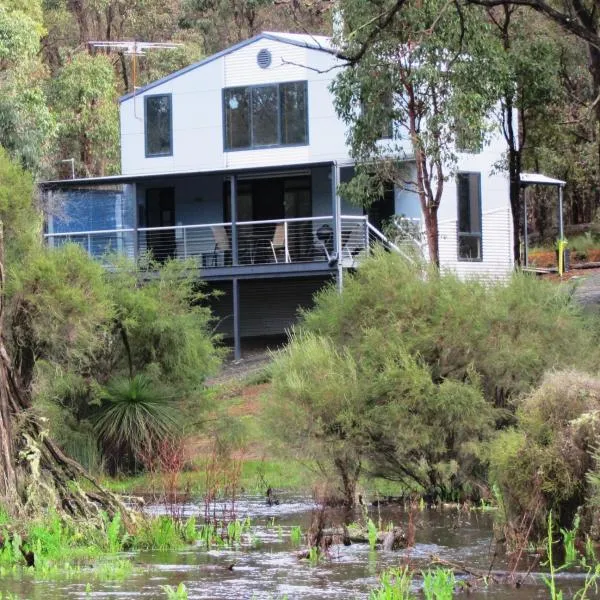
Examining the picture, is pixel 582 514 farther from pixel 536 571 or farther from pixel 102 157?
pixel 102 157

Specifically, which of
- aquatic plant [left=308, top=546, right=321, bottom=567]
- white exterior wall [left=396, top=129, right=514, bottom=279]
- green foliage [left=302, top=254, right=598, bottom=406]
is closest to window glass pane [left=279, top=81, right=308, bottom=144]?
white exterior wall [left=396, top=129, right=514, bottom=279]

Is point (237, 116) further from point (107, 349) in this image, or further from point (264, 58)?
point (107, 349)

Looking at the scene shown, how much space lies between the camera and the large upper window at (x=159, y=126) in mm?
37125

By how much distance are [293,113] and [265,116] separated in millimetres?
783

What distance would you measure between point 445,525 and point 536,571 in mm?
3412

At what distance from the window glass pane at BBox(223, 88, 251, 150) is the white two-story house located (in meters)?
0.03

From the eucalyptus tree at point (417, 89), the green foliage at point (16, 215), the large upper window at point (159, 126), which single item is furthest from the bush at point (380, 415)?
the large upper window at point (159, 126)

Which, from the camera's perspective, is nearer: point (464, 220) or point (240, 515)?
point (240, 515)

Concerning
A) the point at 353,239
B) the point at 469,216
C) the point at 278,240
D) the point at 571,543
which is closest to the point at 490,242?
the point at 469,216

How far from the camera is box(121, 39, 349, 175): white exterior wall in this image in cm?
3484

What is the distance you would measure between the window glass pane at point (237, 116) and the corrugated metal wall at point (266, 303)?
3784 millimetres

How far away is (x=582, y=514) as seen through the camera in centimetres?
1341

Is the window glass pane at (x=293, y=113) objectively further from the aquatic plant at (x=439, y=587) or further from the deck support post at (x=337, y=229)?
the aquatic plant at (x=439, y=587)

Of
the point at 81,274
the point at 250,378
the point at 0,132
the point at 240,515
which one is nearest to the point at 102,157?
the point at 0,132
